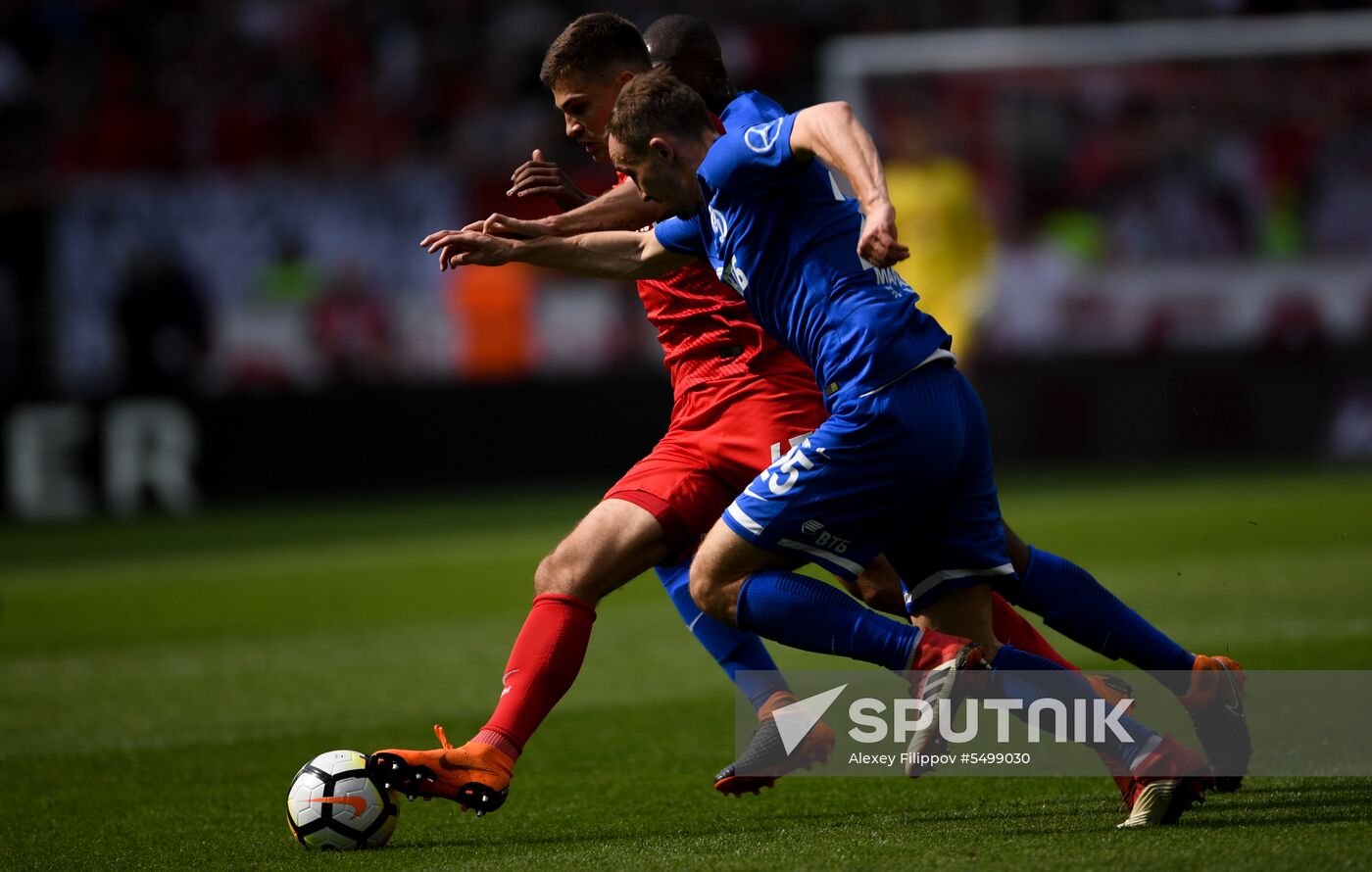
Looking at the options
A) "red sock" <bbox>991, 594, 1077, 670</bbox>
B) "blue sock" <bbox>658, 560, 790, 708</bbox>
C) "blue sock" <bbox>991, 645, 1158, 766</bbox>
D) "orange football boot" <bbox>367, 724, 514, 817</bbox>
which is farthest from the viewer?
"blue sock" <bbox>658, 560, 790, 708</bbox>

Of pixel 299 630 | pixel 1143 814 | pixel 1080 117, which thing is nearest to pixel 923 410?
pixel 1143 814

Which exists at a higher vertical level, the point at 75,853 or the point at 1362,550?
the point at 75,853

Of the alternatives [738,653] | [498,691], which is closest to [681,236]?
[738,653]

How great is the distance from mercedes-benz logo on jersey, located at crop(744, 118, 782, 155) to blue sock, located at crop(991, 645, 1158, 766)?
132 cm

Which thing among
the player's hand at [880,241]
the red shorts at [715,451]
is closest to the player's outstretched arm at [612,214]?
the red shorts at [715,451]

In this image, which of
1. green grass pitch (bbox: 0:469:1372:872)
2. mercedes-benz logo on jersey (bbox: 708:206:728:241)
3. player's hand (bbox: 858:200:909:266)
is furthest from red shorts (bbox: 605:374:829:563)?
player's hand (bbox: 858:200:909:266)

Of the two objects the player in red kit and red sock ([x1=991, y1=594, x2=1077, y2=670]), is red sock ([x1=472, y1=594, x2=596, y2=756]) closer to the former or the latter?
the player in red kit

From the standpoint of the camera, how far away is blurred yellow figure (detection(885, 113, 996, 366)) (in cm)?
1338

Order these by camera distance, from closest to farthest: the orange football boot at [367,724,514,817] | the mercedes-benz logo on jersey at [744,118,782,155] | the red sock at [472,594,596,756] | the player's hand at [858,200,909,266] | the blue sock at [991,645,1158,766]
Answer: the player's hand at [858,200,909,266] < the mercedes-benz logo on jersey at [744,118,782,155] < the blue sock at [991,645,1158,766] < the orange football boot at [367,724,514,817] < the red sock at [472,594,596,756]

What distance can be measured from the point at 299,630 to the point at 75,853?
4.72 m

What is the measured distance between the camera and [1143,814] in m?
3.99

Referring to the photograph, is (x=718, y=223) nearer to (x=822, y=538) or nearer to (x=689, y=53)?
(x=822, y=538)

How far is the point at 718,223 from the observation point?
4.13 metres

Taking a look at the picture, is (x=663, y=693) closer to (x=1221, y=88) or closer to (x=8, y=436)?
(x=8, y=436)
